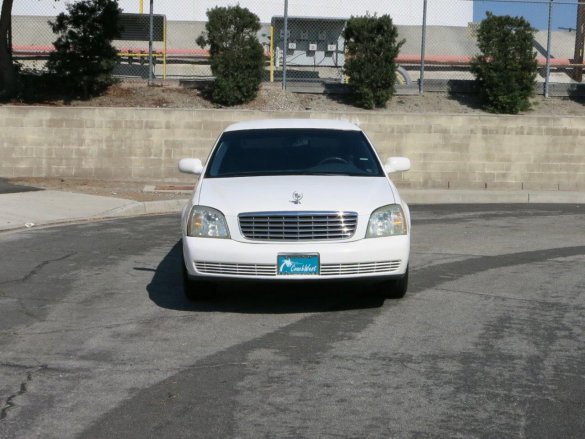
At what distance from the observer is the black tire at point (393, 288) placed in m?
9.09

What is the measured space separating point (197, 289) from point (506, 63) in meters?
17.4

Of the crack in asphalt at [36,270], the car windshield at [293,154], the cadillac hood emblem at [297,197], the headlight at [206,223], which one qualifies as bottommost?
the crack in asphalt at [36,270]

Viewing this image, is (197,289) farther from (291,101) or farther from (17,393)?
(291,101)

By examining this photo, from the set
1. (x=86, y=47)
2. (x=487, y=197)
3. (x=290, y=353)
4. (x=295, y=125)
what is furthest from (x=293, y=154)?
(x=86, y=47)

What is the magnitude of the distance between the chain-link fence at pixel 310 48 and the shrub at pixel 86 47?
104 centimetres

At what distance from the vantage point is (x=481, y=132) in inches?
880

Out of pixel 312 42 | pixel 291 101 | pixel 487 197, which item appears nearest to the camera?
pixel 487 197

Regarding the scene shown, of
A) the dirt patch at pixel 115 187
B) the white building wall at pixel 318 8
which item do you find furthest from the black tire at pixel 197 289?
the white building wall at pixel 318 8

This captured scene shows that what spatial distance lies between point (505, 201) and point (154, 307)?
13.0 meters

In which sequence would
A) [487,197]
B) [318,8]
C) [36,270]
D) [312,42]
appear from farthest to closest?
[318,8]
[312,42]
[487,197]
[36,270]

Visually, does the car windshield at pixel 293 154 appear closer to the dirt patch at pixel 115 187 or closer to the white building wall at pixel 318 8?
the dirt patch at pixel 115 187

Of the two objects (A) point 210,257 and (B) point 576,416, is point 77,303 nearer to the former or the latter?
(A) point 210,257

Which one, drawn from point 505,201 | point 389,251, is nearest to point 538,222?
point 505,201

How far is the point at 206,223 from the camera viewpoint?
343 inches
